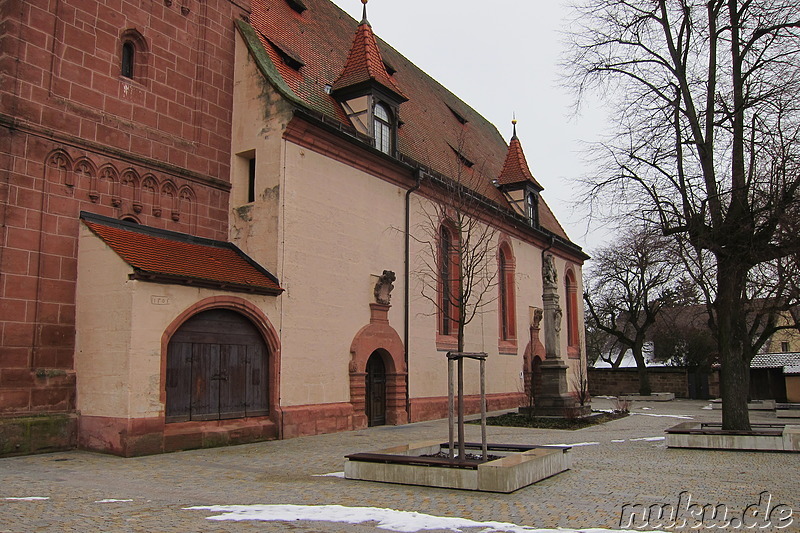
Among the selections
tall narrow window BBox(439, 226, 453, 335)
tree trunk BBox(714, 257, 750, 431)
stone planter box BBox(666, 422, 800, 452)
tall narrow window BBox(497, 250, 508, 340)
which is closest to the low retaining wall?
stone planter box BBox(666, 422, 800, 452)

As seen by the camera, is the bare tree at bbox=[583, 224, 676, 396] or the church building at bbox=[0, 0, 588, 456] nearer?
the church building at bbox=[0, 0, 588, 456]

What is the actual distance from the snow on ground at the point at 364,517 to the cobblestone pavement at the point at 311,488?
19cm

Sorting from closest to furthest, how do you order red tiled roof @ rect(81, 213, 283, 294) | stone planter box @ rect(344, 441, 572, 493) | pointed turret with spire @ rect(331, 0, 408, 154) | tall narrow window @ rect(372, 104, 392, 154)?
1. stone planter box @ rect(344, 441, 572, 493)
2. red tiled roof @ rect(81, 213, 283, 294)
3. pointed turret with spire @ rect(331, 0, 408, 154)
4. tall narrow window @ rect(372, 104, 392, 154)

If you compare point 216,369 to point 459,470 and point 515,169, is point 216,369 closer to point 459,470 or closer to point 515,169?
point 459,470

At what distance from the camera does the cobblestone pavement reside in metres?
6.56

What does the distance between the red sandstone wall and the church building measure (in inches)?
1.5

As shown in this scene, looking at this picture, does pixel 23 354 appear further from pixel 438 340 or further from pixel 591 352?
pixel 591 352

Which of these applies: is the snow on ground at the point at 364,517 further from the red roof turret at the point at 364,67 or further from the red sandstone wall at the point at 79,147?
the red roof turret at the point at 364,67

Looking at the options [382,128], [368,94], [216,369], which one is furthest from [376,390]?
[368,94]

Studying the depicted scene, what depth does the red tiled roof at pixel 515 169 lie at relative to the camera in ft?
95.2

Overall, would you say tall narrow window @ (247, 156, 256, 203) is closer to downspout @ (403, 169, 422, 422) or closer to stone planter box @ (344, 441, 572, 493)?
downspout @ (403, 169, 422, 422)

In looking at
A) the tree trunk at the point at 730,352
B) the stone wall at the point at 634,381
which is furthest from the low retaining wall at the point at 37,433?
the stone wall at the point at 634,381

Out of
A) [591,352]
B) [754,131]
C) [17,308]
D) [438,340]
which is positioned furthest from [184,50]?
[591,352]

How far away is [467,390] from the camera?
22.5 metres
